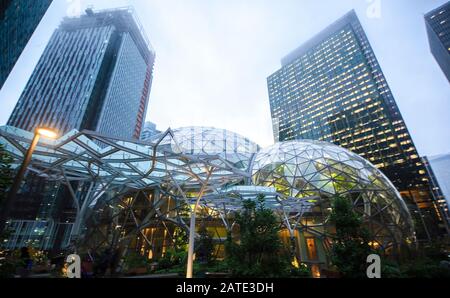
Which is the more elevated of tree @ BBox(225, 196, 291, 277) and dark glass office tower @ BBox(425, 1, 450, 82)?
dark glass office tower @ BBox(425, 1, 450, 82)

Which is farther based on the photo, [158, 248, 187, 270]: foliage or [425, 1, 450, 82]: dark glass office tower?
[425, 1, 450, 82]: dark glass office tower

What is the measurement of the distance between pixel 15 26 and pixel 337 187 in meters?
59.0

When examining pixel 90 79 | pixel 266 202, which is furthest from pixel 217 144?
pixel 90 79

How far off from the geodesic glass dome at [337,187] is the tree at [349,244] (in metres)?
8.66

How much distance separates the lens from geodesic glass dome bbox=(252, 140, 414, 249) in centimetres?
2255

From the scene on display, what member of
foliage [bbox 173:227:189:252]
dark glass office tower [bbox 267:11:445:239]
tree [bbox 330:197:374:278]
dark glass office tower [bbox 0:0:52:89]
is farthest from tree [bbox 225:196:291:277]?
dark glass office tower [bbox 267:11:445:239]

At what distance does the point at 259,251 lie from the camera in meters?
12.3

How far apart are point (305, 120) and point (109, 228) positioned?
119516mm

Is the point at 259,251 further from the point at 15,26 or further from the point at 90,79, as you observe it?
the point at 90,79

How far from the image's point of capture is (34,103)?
264 feet

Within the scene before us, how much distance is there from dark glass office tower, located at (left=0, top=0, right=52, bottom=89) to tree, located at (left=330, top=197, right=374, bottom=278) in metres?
43.4

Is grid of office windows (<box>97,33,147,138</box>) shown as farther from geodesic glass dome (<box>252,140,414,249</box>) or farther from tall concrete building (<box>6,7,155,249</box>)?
geodesic glass dome (<box>252,140,414,249</box>)

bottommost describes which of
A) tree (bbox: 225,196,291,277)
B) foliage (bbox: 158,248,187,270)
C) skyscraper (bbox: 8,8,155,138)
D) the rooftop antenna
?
foliage (bbox: 158,248,187,270)

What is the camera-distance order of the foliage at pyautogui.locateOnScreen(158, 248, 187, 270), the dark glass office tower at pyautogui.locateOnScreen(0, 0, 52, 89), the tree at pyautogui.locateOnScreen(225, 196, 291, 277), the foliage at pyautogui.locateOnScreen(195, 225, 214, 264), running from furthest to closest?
the dark glass office tower at pyautogui.locateOnScreen(0, 0, 52, 89)
the foliage at pyautogui.locateOnScreen(195, 225, 214, 264)
the foliage at pyautogui.locateOnScreen(158, 248, 187, 270)
the tree at pyautogui.locateOnScreen(225, 196, 291, 277)
